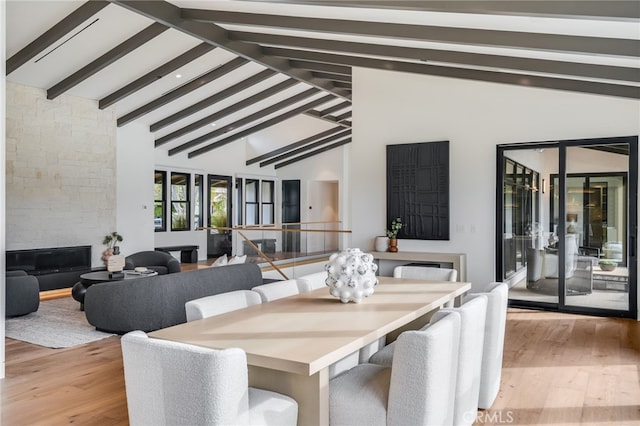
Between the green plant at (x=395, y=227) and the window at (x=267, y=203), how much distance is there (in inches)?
325

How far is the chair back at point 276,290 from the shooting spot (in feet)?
10.6

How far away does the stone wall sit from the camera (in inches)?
315

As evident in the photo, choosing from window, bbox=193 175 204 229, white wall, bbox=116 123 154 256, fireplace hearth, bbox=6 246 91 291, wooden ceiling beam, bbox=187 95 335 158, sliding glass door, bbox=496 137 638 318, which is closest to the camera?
sliding glass door, bbox=496 137 638 318

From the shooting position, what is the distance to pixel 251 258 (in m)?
8.89

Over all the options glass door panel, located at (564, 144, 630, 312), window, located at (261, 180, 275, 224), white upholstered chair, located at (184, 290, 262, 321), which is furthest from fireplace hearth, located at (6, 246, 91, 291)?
glass door panel, located at (564, 144, 630, 312)

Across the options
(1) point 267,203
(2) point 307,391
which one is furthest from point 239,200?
(2) point 307,391

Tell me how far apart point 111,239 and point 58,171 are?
1.59 meters

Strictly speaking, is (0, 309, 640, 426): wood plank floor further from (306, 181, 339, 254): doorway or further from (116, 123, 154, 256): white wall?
(306, 181, 339, 254): doorway

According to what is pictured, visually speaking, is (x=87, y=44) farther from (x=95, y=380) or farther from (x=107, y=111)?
(x=95, y=380)

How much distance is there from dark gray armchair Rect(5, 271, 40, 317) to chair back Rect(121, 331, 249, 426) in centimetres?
472

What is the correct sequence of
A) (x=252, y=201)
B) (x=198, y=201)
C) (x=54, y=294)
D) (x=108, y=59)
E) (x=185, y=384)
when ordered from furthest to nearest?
(x=252, y=201), (x=198, y=201), (x=54, y=294), (x=108, y=59), (x=185, y=384)

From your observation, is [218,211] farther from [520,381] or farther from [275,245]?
[520,381]

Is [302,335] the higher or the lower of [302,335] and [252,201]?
Result: the lower

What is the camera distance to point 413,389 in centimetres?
205
